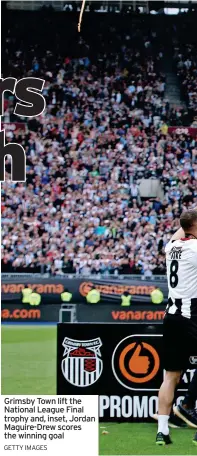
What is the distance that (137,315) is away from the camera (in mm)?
25578

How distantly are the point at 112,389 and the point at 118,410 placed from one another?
0.75 feet

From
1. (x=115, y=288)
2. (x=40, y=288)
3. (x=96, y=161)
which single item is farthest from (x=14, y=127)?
(x=115, y=288)

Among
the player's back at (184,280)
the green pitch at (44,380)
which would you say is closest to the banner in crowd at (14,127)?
the green pitch at (44,380)

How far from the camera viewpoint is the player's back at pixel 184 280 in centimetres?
903

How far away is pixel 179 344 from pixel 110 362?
55.6 inches

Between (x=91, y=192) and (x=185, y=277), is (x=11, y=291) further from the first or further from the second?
(x=185, y=277)

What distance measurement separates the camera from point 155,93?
1475 inches

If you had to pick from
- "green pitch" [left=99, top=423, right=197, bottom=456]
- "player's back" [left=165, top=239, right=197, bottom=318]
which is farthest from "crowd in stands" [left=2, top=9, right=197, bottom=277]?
"player's back" [left=165, top=239, right=197, bottom=318]

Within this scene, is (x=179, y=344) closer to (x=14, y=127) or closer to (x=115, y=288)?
(x=115, y=288)

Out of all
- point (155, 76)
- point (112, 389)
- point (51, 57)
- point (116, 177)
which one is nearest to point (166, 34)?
point (155, 76)

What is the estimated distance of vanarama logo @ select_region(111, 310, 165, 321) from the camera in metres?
25.5

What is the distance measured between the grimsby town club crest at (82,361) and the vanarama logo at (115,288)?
50.9 ft

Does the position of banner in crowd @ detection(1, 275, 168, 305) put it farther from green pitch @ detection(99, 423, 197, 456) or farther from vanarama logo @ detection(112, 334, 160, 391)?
green pitch @ detection(99, 423, 197, 456)

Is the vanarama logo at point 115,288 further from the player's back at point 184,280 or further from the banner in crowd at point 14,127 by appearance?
the player's back at point 184,280
